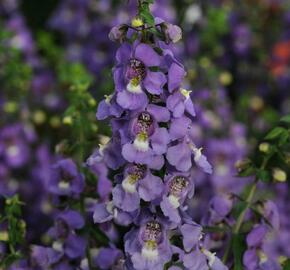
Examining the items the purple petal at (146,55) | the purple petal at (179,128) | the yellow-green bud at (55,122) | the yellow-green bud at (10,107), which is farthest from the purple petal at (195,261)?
the yellow-green bud at (55,122)

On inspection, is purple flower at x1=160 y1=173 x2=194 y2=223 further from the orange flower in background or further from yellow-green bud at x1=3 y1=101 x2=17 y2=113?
the orange flower in background

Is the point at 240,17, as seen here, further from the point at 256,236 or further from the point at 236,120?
the point at 256,236

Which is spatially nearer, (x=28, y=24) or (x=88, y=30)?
(x=88, y=30)

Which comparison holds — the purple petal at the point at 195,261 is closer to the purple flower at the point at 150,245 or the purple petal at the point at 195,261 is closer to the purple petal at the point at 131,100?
the purple flower at the point at 150,245

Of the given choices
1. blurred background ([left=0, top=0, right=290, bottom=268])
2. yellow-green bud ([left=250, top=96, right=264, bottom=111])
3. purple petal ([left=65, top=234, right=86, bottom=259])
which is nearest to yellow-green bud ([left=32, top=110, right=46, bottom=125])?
blurred background ([left=0, top=0, right=290, bottom=268])

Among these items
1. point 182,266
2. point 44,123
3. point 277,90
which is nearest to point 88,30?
point 44,123

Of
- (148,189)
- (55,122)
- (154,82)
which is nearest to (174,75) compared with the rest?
(154,82)
